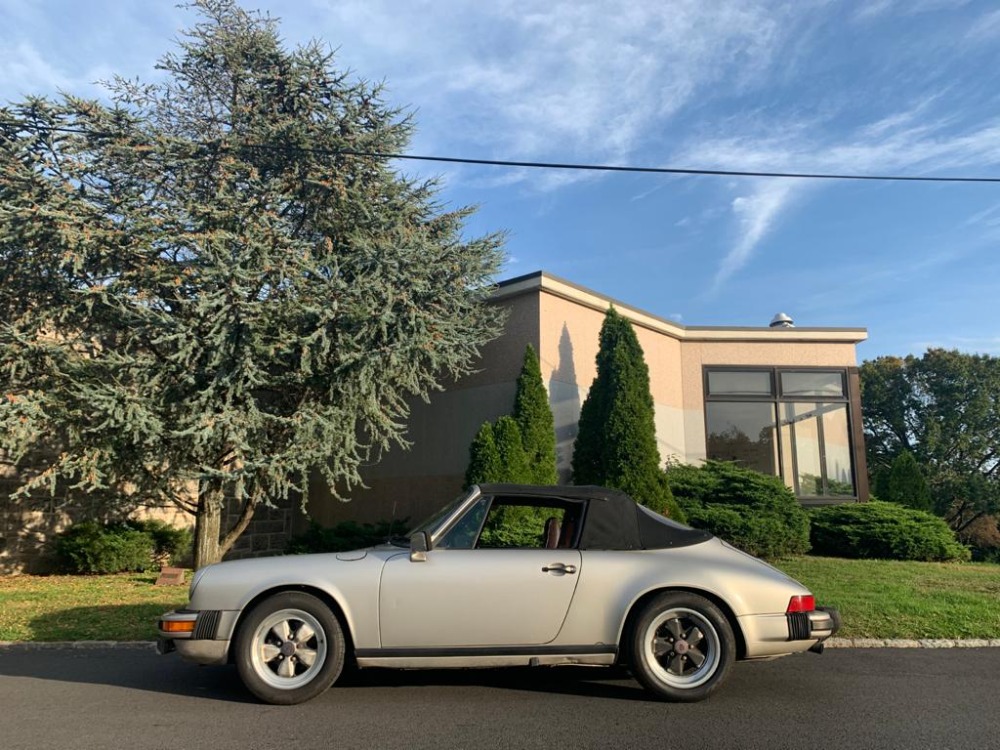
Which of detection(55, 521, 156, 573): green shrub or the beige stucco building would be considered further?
the beige stucco building

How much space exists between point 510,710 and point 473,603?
2.20 feet

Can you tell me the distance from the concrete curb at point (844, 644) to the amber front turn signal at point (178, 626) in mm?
2386

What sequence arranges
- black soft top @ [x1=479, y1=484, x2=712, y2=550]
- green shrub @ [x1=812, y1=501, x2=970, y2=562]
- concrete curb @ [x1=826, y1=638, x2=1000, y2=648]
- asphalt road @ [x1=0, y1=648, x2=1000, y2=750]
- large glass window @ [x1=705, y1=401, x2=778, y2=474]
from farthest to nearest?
large glass window @ [x1=705, y1=401, x2=778, y2=474] → green shrub @ [x1=812, y1=501, x2=970, y2=562] → concrete curb @ [x1=826, y1=638, x2=1000, y2=648] → black soft top @ [x1=479, y1=484, x2=712, y2=550] → asphalt road @ [x1=0, y1=648, x2=1000, y2=750]

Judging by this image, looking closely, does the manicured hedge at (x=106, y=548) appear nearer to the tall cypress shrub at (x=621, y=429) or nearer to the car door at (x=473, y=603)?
the tall cypress shrub at (x=621, y=429)

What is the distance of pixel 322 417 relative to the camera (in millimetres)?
11180

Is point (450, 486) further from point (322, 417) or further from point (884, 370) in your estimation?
point (884, 370)

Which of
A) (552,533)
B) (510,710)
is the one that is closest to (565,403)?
(552,533)

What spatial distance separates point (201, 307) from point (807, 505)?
12.1 m

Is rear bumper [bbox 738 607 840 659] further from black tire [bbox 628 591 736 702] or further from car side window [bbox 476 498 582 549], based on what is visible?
car side window [bbox 476 498 582 549]

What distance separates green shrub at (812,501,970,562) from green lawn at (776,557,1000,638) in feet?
1.78

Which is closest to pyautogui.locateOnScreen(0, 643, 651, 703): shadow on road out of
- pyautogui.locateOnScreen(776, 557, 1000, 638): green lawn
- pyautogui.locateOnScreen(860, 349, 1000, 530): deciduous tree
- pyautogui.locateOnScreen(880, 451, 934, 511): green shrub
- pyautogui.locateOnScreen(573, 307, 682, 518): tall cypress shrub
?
pyautogui.locateOnScreen(776, 557, 1000, 638): green lawn

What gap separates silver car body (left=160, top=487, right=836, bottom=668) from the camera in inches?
191

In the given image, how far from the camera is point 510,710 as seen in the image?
4.68 meters

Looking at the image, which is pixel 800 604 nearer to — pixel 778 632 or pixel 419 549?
pixel 778 632
